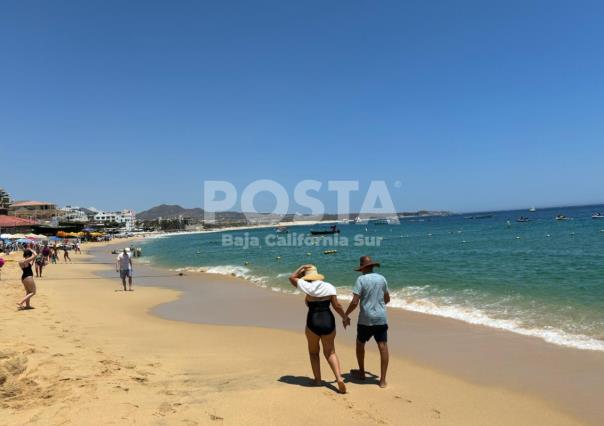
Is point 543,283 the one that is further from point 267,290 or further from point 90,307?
point 90,307

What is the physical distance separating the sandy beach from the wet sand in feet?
0.99

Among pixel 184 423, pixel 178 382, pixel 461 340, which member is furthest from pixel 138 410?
pixel 461 340

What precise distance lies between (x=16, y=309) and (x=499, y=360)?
10.6 metres

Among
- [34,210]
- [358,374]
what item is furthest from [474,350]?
[34,210]

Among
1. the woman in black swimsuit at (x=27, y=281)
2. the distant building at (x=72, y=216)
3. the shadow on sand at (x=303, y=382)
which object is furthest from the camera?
the distant building at (x=72, y=216)

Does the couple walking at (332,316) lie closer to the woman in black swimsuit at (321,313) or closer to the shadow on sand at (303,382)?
the woman in black swimsuit at (321,313)

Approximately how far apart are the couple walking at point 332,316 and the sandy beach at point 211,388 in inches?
13.3

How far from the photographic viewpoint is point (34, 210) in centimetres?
10250

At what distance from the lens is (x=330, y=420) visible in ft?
14.5

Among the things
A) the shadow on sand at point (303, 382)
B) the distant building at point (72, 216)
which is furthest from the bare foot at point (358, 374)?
the distant building at point (72, 216)

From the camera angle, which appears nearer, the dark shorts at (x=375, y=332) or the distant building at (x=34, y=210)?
the dark shorts at (x=375, y=332)

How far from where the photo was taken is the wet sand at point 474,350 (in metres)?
5.61

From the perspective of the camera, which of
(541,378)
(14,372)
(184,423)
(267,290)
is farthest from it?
(267,290)

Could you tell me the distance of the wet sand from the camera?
561cm
